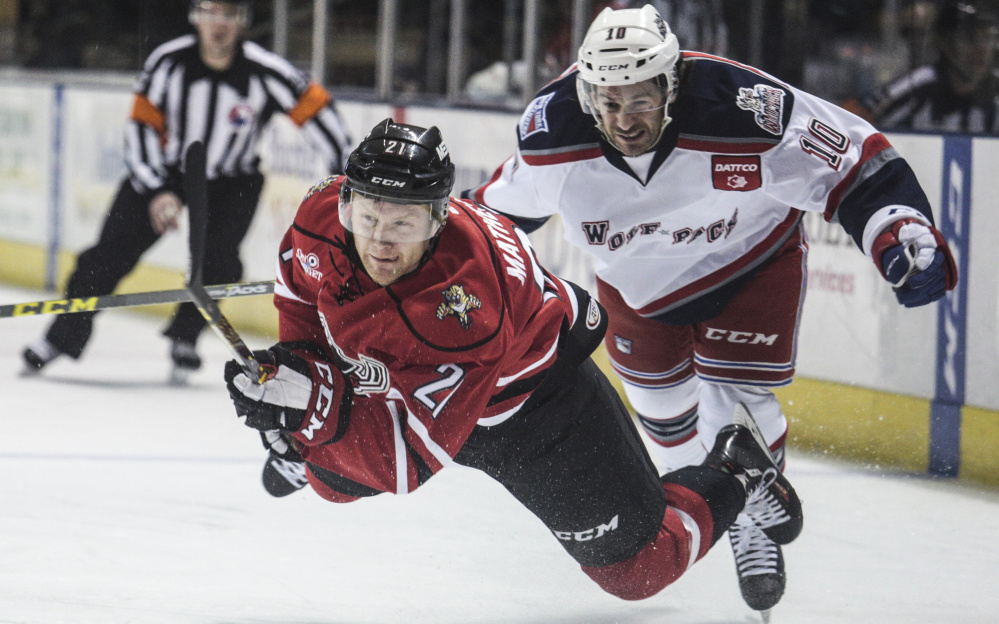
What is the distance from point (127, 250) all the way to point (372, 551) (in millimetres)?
2172

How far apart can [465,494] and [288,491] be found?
0.64 metres

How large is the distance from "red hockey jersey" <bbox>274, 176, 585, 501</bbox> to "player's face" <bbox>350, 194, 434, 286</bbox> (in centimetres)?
3

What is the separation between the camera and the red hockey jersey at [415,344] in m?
1.77

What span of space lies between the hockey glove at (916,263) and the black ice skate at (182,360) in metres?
2.94

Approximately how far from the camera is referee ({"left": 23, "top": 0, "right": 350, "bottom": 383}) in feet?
14.3

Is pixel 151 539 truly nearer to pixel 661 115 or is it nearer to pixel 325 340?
pixel 325 340

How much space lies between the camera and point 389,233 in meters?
1.77

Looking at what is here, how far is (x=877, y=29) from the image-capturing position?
162 inches

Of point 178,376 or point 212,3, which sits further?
point 178,376

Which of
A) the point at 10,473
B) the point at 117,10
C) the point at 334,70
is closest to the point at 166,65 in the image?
the point at 334,70

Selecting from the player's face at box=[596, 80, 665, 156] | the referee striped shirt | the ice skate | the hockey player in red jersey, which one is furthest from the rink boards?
the ice skate

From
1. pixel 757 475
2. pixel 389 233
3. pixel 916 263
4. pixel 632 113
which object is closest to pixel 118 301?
pixel 389 233

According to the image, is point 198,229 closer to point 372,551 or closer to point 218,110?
point 372,551

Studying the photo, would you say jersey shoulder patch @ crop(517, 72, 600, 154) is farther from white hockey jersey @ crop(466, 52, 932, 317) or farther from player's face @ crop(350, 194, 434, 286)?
player's face @ crop(350, 194, 434, 286)
